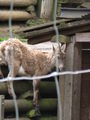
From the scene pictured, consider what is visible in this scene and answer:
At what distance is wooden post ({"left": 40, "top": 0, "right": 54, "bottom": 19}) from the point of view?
11.9 metres

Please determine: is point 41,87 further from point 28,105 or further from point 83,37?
point 83,37

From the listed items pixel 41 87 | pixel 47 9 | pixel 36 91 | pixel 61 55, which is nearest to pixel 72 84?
pixel 61 55

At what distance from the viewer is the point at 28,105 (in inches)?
327

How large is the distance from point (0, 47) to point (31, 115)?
117 cm

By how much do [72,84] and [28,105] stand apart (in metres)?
1.10

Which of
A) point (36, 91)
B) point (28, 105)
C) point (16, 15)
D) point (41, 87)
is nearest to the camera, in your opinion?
point (36, 91)

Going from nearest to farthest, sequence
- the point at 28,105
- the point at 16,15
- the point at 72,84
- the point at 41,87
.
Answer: the point at 72,84 < the point at 28,105 < the point at 41,87 < the point at 16,15

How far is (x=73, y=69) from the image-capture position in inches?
294

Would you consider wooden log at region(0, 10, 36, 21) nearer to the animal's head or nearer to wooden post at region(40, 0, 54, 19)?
wooden post at region(40, 0, 54, 19)

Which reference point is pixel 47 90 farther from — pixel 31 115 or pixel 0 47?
pixel 0 47

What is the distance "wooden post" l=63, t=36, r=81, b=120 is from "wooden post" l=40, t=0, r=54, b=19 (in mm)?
4475

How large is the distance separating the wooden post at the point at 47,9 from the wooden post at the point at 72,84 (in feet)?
14.7

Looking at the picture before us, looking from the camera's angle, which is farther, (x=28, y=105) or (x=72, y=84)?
(x=28, y=105)

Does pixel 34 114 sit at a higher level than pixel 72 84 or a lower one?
lower
